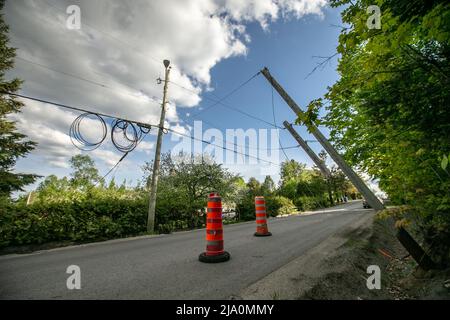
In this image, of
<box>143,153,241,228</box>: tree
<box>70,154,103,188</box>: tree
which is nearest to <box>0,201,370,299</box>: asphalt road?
<box>143,153,241,228</box>: tree

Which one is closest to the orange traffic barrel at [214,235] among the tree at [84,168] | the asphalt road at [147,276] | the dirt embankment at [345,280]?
the asphalt road at [147,276]

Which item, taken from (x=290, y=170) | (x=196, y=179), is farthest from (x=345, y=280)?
(x=290, y=170)

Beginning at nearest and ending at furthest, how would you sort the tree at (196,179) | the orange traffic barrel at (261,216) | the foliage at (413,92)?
1. the foliage at (413,92)
2. the orange traffic barrel at (261,216)
3. the tree at (196,179)

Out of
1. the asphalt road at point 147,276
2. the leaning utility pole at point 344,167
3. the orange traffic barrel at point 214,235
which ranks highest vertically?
the leaning utility pole at point 344,167

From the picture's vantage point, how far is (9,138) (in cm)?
1386

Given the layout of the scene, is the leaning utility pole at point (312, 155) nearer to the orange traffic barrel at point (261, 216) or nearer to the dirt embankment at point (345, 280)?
the orange traffic barrel at point (261, 216)

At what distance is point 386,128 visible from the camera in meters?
3.61

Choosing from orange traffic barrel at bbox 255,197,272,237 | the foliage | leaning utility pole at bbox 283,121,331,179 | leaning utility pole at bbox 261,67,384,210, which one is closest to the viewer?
the foliage

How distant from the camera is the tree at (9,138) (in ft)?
43.5

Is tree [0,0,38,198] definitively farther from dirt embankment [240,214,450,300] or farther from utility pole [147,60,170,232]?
dirt embankment [240,214,450,300]

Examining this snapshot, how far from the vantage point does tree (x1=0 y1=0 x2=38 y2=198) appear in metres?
13.2

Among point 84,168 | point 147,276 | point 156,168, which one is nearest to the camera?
point 147,276

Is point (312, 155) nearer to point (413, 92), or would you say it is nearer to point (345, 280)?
point (413, 92)
